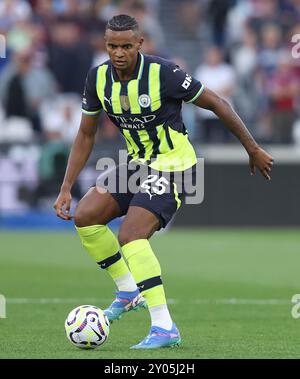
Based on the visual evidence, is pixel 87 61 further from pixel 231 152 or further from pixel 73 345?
pixel 73 345

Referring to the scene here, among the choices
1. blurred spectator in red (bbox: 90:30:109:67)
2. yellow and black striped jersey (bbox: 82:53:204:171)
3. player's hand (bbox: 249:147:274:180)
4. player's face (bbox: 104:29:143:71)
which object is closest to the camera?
player's face (bbox: 104:29:143:71)

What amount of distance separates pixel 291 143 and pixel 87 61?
3808 mm

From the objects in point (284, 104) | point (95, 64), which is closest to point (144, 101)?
point (95, 64)

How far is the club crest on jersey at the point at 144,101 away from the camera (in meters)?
7.46

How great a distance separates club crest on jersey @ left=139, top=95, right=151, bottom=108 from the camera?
7.46m

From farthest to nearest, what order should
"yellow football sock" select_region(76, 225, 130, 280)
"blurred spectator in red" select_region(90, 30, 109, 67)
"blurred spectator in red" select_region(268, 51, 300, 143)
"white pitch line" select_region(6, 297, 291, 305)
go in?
"blurred spectator in red" select_region(268, 51, 300, 143) → "blurred spectator in red" select_region(90, 30, 109, 67) → "white pitch line" select_region(6, 297, 291, 305) → "yellow football sock" select_region(76, 225, 130, 280)

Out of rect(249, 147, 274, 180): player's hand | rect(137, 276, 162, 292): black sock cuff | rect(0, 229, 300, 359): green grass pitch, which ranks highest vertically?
rect(249, 147, 274, 180): player's hand

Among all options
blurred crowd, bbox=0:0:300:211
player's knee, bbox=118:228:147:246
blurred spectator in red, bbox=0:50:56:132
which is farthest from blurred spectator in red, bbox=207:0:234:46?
player's knee, bbox=118:228:147:246

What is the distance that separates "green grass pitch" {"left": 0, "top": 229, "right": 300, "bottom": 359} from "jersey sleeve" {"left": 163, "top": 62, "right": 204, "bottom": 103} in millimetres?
1687

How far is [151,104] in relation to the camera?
746cm

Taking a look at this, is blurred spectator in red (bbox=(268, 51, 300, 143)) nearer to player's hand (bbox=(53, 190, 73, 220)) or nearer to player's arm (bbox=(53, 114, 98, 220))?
player's arm (bbox=(53, 114, 98, 220))

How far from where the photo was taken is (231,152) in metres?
18.4

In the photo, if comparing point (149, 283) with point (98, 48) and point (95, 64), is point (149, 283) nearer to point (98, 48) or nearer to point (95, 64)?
point (95, 64)
